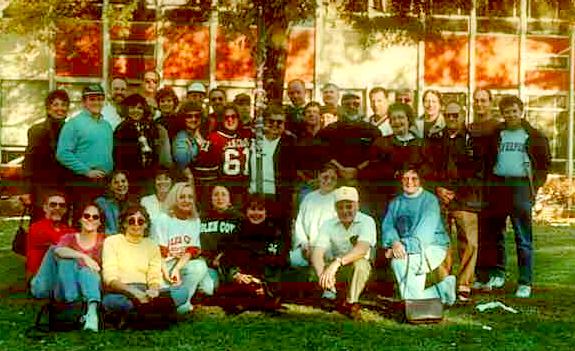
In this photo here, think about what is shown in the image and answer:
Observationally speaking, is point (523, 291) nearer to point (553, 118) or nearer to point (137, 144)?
point (137, 144)

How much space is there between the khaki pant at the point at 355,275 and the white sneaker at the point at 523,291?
1.87m

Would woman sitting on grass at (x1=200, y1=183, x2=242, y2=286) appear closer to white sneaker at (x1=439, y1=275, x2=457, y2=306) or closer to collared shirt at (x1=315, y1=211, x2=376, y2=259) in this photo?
collared shirt at (x1=315, y1=211, x2=376, y2=259)

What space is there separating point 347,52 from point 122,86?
16.7m

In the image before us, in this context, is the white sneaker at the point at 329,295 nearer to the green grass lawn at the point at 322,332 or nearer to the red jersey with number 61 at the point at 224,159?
the green grass lawn at the point at 322,332

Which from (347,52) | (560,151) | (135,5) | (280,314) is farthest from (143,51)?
(280,314)

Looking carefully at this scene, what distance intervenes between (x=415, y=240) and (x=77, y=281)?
286cm

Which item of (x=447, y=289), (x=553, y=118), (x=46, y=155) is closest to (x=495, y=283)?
(x=447, y=289)

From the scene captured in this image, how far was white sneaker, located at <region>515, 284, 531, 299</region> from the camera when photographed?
967cm

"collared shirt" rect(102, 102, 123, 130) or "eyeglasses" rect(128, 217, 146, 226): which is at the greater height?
"collared shirt" rect(102, 102, 123, 130)

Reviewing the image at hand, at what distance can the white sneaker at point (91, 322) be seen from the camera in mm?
7793

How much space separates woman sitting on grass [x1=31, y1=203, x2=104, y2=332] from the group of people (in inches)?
0.7

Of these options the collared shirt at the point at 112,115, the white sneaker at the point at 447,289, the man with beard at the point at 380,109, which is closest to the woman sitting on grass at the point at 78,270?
the collared shirt at the point at 112,115

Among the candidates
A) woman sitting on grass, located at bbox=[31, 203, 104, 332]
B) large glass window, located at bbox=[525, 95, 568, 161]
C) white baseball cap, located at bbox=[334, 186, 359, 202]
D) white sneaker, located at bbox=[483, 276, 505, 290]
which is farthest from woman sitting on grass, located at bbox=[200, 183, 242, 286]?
large glass window, located at bbox=[525, 95, 568, 161]

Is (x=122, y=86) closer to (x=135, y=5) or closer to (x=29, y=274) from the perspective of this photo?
(x=29, y=274)
